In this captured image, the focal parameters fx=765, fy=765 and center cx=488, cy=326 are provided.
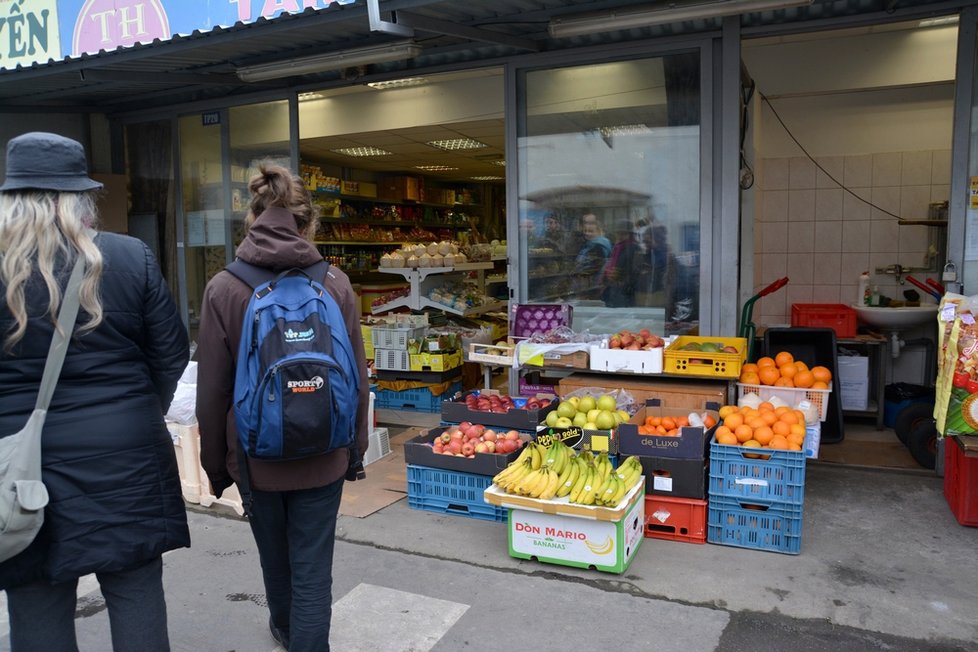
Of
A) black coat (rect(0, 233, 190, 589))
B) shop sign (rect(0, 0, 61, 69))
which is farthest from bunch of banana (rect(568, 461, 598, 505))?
shop sign (rect(0, 0, 61, 69))

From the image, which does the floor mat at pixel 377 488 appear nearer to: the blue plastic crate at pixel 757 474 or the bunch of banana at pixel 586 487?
the bunch of banana at pixel 586 487

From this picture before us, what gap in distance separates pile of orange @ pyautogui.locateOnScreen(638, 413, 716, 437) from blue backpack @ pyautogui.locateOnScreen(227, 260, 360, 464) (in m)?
2.27

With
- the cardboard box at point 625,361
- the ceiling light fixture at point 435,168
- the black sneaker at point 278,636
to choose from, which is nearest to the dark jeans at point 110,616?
the black sneaker at point 278,636

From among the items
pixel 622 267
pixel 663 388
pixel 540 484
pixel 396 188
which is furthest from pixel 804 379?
pixel 396 188

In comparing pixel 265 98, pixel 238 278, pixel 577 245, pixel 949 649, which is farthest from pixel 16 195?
pixel 265 98

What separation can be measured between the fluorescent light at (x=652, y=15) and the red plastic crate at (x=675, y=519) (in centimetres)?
280

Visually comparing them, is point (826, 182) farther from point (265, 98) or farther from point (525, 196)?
point (265, 98)

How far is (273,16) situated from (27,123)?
4416mm

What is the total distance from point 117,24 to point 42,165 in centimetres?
385

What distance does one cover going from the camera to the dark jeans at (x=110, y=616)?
2.01 m

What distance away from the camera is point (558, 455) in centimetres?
391

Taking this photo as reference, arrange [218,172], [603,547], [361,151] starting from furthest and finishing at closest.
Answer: [361,151]
[218,172]
[603,547]

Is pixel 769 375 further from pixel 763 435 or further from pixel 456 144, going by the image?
pixel 456 144

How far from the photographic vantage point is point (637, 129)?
5.60m
